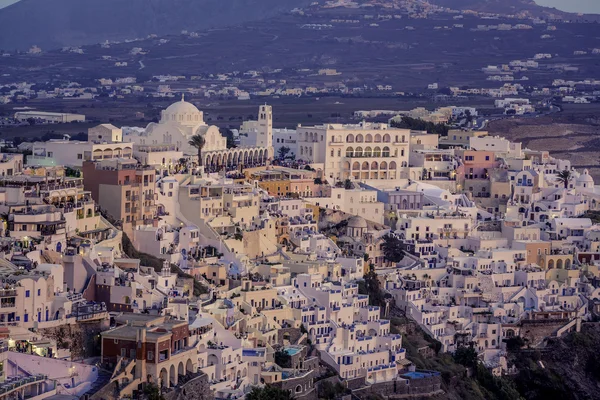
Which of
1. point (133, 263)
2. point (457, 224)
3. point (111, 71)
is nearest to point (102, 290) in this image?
point (133, 263)

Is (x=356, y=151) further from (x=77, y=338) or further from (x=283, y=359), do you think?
(x=77, y=338)

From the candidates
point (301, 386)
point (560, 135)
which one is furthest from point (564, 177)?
point (560, 135)

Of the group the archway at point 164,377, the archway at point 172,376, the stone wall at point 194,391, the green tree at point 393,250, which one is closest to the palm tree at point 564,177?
the green tree at point 393,250

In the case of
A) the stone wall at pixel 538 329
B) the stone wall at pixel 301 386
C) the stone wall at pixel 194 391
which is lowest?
the stone wall at pixel 538 329

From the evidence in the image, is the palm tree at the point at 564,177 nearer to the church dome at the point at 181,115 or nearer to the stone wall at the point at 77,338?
the church dome at the point at 181,115

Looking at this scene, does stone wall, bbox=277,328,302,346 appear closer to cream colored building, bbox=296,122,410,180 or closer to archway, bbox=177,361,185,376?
archway, bbox=177,361,185,376

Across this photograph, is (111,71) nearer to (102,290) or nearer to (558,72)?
(558,72)
